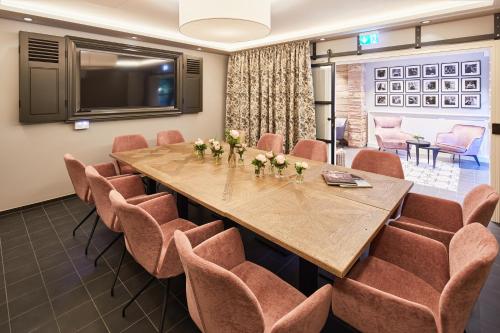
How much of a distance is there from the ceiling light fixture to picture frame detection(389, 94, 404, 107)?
6.30m

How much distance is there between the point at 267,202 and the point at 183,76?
12.4 feet

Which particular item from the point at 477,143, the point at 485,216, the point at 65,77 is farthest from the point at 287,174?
the point at 477,143

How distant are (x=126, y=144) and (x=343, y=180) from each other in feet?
9.72

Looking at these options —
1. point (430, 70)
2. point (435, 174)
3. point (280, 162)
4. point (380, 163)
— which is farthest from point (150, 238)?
point (430, 70)

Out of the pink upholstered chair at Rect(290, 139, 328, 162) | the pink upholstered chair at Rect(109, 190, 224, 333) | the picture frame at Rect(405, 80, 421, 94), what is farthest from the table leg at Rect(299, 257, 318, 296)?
the picture frame at Rect(405, 80, 421, 94)

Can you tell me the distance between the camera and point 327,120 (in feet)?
15.3

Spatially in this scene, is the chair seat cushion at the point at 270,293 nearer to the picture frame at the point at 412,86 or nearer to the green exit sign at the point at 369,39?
the green exit sign at the point at 369,39

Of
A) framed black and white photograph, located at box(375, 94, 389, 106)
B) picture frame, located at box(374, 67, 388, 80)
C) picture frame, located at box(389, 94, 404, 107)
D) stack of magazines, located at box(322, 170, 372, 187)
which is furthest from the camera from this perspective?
framed black and white photograph, located at box(375, 94, 389, 106)

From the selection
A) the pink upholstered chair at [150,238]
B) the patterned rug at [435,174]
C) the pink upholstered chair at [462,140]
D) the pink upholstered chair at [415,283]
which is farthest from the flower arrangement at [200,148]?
the pink upholstered chair at [462,140]

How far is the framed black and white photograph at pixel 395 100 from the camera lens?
24.9 ft

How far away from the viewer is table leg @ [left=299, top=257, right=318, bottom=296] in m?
1.57

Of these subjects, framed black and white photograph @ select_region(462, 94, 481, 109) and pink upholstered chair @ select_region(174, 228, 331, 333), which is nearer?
pink upholstered chair @ select_region(174, 228, 331, 333)

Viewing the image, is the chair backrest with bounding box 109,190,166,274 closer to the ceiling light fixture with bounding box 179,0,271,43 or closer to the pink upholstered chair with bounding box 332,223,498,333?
the pink upholstered chair with bounding box 332,223,498,333

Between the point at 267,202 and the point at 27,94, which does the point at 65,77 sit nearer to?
the point at 27,94
